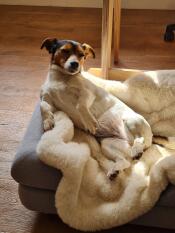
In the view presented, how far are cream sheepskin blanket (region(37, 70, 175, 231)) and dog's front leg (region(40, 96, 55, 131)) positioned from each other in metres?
0.07

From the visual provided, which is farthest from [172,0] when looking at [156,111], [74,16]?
[156,111]

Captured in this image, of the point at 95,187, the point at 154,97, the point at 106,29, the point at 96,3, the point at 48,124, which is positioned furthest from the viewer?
the point at 96,3

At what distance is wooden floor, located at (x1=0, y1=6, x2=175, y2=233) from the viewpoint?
1.56 meters

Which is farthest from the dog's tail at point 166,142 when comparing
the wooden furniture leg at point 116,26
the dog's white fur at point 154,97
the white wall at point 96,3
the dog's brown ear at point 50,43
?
the white wall at point 96,3

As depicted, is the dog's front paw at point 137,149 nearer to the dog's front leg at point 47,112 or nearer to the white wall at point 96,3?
the dog's front leg at point 47,112

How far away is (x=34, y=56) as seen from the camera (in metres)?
2.70

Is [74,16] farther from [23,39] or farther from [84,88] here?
[84,88]

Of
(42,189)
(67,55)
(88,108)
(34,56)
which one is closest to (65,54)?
(67,55)

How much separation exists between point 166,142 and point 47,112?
527 mm

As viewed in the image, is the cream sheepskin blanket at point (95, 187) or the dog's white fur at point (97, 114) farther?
the dog's white fur at point (97, 114)

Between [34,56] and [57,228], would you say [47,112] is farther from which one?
[34,56]

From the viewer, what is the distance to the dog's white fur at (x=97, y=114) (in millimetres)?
1505

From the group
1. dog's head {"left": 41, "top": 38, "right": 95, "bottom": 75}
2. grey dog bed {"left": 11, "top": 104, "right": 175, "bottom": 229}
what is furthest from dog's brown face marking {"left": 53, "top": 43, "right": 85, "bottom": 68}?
grey dog bed {"left": 11, "top": 104, "right": 175, "bottom": 229}

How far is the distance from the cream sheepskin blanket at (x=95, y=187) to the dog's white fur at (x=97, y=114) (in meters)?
0.12
